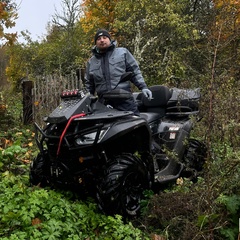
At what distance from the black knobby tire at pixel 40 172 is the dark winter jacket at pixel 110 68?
43.9 inches

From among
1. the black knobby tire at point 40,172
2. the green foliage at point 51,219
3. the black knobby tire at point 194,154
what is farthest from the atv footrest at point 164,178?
the black knobby tire at point 40,172

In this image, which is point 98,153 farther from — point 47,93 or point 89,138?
point 47,93

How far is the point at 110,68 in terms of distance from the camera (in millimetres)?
4859

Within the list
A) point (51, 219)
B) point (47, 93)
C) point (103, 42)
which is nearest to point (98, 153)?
point (51, 219)

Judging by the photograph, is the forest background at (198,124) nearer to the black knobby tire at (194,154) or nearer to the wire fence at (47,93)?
the black knobby tire at (194,154)

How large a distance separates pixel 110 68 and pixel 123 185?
159cm

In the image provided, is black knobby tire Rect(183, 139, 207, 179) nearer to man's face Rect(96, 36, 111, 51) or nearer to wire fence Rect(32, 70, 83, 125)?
man's face Rect(96, 36, 111, 51)

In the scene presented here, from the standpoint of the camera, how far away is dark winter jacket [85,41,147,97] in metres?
4.86

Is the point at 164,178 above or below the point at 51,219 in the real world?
below

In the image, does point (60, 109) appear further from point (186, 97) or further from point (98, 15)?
point (98, 15)

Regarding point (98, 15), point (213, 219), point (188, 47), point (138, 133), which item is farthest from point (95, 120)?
point (98, 15)

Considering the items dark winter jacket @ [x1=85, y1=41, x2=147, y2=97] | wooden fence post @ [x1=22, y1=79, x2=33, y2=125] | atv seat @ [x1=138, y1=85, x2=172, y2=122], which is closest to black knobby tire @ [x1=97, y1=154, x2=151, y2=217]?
dark winter jacket @ [x1=85, y1=41, x2=147, y2=97]

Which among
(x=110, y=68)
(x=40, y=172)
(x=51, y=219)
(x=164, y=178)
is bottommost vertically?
(x=164, y=178)

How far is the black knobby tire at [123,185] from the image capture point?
382cm
